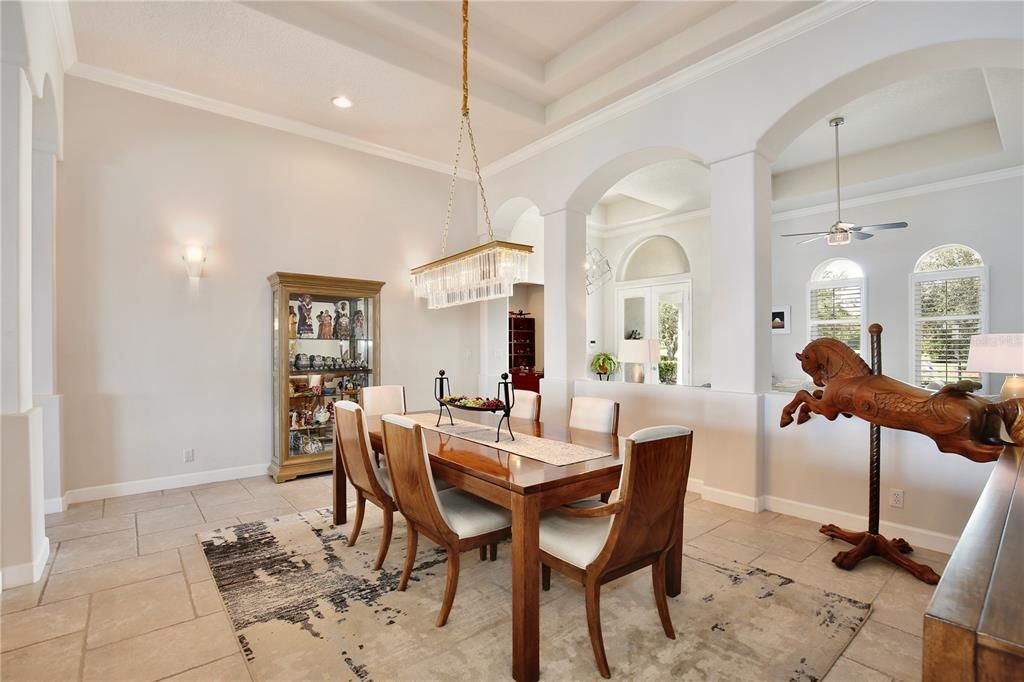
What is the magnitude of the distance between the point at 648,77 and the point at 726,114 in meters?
0.73

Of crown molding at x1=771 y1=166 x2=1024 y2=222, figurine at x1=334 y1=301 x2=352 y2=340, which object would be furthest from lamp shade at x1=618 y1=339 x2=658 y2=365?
crown molding at x1=771 y1=166 x2=1024 y2=222

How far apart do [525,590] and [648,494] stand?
60 cm

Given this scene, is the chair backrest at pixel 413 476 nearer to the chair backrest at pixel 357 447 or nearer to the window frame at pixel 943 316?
the chair backrest at pixel 357 447

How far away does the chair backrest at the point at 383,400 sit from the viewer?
12.9ft

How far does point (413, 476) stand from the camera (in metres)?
2.22

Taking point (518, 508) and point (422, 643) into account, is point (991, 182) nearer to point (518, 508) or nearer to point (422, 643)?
point (518, 508)

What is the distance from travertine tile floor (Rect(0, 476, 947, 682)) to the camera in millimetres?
1950

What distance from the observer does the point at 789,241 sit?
7.29 meters

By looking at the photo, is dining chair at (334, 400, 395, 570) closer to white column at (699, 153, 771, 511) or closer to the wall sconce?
the wall sconce

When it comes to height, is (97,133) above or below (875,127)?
below

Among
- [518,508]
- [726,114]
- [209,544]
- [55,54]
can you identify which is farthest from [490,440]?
[55,54]

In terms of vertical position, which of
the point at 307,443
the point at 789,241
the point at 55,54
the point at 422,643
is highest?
the point at 55,54

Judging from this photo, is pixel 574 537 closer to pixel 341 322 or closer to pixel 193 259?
pixel 341 322

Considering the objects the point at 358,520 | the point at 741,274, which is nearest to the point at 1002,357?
the point at 741,274
